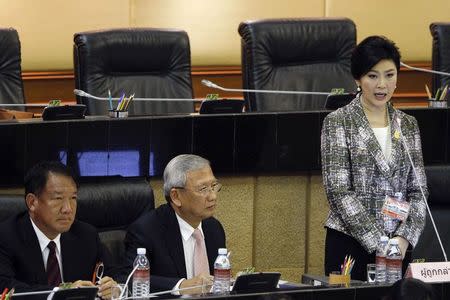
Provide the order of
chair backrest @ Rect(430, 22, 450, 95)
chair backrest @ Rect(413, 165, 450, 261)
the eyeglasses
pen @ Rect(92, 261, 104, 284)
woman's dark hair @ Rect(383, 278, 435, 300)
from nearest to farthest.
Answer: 1. woman's dark hair @ Rect(383, 278, 435, 300)
2. pen @ Rect(92, 261, 104, 284)
3. the eyeglasses
4. chair backrest @ Rect(413, 165, 450, 261)
5. chair backrest @ Rect(430, 22, 450, 95)

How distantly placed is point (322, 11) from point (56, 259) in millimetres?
3968

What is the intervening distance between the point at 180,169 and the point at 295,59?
6.03 feet

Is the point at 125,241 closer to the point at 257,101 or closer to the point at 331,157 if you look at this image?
the point at 331,157

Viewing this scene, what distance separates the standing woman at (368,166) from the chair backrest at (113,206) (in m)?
0.65

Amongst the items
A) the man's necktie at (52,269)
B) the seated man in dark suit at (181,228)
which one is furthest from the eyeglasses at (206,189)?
the man's necktie at (52,269)

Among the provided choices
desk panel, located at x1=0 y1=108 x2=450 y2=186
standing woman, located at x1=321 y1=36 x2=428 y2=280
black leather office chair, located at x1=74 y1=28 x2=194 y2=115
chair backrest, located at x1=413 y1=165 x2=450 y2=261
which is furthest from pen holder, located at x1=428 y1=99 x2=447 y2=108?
black leather office chair, located at x1=74 y1=28 x2=194 y2=115

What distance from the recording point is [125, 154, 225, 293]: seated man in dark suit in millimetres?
3971

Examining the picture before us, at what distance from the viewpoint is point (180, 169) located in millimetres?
4043

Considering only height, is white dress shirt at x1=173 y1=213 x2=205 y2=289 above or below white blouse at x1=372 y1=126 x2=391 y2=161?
below

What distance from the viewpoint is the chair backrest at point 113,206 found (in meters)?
4.15

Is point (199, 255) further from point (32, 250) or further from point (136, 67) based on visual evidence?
point (136, 67)

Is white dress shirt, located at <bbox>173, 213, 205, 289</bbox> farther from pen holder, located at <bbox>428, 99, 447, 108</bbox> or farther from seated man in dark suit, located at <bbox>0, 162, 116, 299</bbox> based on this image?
pen holder, located at <bbox>428, 99, 447, 108</bbox>

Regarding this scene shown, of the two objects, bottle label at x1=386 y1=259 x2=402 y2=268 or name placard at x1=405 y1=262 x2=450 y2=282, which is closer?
name placard at x1=405 y1=262 x2=450 y2=282

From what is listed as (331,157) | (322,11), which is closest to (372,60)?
(331,157)
